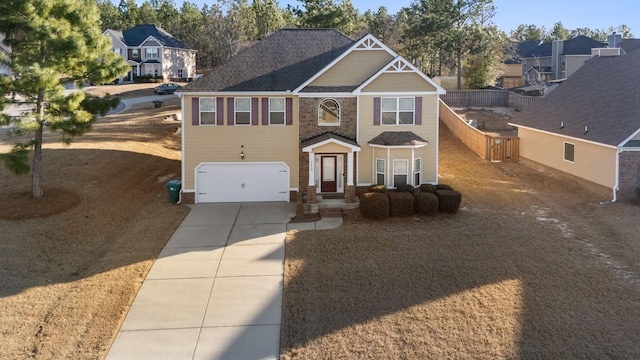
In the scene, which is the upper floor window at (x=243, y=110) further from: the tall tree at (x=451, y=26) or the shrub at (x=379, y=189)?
the tall tree at (x=451, y=26)

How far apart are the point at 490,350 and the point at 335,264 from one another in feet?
18.8

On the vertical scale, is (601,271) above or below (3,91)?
below

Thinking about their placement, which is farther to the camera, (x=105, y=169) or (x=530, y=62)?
(x=530, y=62)

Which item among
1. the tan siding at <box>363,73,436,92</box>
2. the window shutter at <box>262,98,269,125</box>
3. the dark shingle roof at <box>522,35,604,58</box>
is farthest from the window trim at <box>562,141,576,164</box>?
the dark shingle roof at <box>522,35,604,58</box>

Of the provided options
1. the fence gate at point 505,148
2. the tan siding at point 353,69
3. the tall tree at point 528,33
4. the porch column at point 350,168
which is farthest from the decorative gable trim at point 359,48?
the tall tree at point 528,33

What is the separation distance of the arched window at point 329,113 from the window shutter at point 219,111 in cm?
442

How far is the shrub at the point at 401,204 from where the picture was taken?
817 inches

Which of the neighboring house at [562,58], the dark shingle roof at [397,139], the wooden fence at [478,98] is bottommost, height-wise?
the dark shingle roof at [397,139]

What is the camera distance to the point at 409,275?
49.6ft

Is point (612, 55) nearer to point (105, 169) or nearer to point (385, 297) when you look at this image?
point (385, 297)

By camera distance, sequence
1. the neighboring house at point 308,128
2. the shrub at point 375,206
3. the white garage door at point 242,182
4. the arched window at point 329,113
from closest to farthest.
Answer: the shrub at point 375,206
the neighboring house at point 308,128
the arched window at point 329,113
the white garage door at point 242,182

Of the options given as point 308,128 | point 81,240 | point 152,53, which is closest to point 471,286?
point 308,128

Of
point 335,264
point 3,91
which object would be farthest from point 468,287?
point 3,91

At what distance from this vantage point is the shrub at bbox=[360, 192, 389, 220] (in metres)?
20.5
